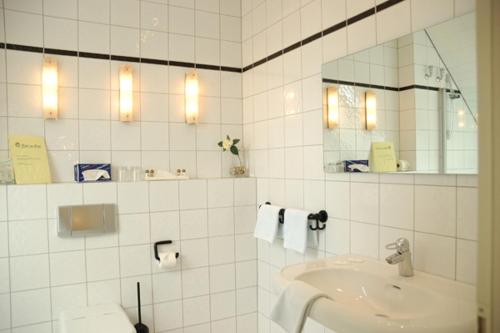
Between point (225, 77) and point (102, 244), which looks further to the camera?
point (225, 77)

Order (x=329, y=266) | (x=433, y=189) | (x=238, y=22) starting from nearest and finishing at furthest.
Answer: (x=433, y=189) < (x=329, y=266) < (x=238, y=22)

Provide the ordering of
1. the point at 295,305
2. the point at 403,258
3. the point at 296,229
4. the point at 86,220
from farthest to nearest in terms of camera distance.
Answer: the point at 86,220 < the point at 296,229 < the point at 403,258 < the point at 295,305

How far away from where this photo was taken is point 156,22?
2.73m

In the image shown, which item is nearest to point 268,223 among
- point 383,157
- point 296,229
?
point 296,229

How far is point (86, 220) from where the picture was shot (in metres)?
2.33

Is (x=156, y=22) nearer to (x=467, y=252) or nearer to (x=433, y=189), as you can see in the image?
(x=433, y=189)

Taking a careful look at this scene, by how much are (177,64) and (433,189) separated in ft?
6.73

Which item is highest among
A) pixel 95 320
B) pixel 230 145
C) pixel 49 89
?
pixel 49 89

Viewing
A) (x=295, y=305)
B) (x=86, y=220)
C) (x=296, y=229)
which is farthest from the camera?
(x=86, y=220)

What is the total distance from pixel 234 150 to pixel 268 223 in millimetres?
673

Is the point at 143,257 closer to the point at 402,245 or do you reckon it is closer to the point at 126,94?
the point at 126,94

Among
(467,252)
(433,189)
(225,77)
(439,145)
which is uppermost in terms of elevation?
(225,77)

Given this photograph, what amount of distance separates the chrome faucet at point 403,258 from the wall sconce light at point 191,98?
5.92ft

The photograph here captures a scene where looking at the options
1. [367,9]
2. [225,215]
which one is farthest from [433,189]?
[225,215]
